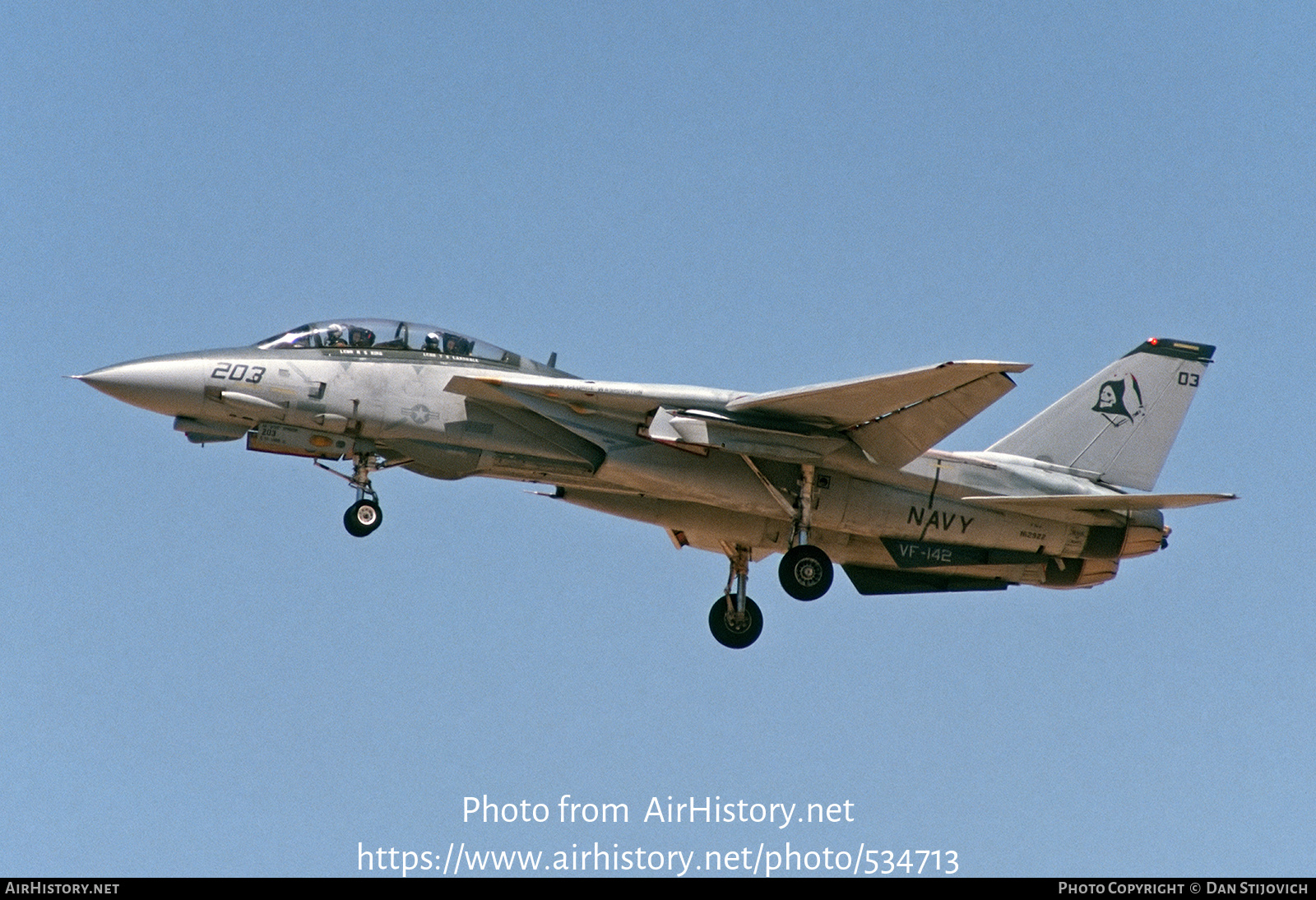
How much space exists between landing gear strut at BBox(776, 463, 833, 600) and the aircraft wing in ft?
2.07

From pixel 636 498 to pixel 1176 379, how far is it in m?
7.66

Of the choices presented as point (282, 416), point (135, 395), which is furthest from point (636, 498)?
point (135, 395)

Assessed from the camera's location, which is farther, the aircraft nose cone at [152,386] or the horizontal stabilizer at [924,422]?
the horizontal stabilizer at [924,422]

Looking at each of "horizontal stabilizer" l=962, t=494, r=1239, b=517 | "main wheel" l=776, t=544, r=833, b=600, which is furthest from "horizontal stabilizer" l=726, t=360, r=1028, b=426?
"horizontal stabilizer" l=962, t=494, r=1239, b=517

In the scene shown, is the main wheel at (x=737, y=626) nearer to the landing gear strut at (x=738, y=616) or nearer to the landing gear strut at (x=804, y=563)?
the landing gear strut at (x=738, y=616)

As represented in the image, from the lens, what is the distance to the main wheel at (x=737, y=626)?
22.6 m

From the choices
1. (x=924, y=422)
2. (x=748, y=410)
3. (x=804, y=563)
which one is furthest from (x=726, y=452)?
(x=924, y=422)

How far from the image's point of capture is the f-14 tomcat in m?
19.7

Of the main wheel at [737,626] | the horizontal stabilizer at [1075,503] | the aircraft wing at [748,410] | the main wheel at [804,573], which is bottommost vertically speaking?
the main wheel at [737,626]

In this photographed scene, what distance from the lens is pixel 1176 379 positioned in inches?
925

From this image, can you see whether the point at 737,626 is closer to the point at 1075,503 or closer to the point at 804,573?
the point at 804,573

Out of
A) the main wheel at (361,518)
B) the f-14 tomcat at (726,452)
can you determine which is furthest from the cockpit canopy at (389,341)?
the main wheel at (361,518)

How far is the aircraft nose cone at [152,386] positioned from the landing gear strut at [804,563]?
7.20 meters

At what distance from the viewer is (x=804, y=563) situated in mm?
21000
